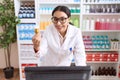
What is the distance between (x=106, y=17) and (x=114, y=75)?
3.63ft

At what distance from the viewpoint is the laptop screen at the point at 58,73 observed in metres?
0.84

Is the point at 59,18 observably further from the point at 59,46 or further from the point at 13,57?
the point at 13,57

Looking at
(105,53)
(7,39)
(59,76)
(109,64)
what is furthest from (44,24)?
(59,76)

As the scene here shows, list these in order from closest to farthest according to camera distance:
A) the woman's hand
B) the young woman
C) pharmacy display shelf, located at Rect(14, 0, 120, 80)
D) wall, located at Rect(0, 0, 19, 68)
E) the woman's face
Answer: the woman's hand
the woman's face
the young woman
pharmacy display shelf, located at Rect(14, 0, 120, 80)
wall, located at Rect(0, 0, 19, 68)

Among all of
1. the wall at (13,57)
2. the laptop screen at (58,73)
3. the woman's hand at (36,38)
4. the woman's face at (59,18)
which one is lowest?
the wall at (13,57)

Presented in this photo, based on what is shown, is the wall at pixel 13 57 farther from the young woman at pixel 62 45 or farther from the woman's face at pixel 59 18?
the woman's face at pixel 59 18

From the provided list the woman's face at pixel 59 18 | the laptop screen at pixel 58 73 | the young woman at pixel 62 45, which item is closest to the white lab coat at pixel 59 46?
the young woman at pixel 62 45

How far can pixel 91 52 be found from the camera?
126 inches

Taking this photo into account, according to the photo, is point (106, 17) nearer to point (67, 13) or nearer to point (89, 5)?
point (89, 5)

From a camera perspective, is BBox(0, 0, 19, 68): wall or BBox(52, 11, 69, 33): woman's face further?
BBox(0, 0, 19, 68): wall

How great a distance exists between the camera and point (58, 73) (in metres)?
0.85

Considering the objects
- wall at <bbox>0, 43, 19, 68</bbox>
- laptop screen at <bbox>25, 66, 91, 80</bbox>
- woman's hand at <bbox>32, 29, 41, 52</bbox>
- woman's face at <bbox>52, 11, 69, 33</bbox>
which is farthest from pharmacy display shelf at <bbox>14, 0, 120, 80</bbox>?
laptop screen at <bbox>25, 66, 91, 80</bbox>

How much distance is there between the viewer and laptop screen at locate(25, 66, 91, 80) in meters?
0.84

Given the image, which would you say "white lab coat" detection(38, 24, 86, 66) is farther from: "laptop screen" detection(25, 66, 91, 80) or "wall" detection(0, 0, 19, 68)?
"wall" detection(0, 0, 19, 68)
